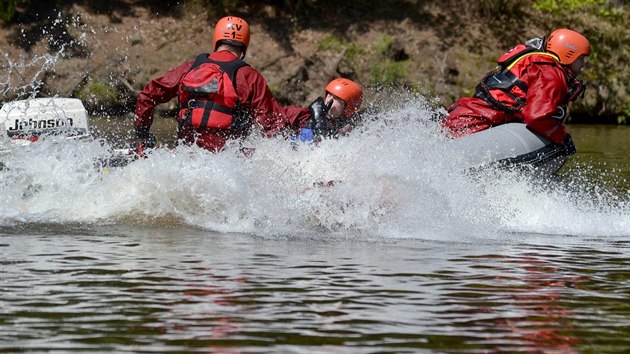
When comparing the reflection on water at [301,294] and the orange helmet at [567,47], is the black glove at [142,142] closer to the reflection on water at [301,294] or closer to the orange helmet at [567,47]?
the reflection on water at [301,294]

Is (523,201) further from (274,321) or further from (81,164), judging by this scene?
(274,321)

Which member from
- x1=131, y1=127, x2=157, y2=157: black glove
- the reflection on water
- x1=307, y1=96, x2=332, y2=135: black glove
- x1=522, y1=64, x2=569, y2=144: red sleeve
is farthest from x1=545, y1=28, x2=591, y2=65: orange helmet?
x1=131, y1=127, x2=157, y2=157: black glove

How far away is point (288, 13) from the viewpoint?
25.8m

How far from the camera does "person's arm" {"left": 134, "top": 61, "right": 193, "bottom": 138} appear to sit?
10703 millimetres

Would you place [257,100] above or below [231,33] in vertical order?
below

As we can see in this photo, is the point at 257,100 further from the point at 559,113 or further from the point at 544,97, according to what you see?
the point at 559,113

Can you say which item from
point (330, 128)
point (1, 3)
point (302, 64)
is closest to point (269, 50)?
point (302, 64)

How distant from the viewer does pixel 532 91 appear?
10617 millimetres

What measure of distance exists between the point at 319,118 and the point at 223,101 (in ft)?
3.08

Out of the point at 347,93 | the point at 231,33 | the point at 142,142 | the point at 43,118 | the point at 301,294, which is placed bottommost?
the point at 301,294

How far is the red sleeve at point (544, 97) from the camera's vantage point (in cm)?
1052

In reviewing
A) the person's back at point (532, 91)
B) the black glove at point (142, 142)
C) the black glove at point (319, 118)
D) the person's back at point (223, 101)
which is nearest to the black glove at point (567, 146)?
the person's back at point (532, 91)

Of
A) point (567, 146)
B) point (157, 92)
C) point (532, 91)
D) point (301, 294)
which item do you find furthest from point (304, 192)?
point (301, 294)

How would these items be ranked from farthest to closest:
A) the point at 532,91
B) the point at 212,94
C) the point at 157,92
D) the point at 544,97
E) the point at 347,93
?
the point at 347,93 → the point at 157,92 → the point at 532,91 → the point at 544,97 → the point at 212,94
